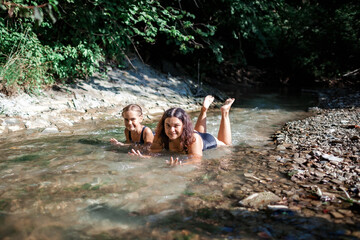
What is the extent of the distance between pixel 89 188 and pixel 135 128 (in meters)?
2.01

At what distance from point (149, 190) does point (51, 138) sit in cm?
308

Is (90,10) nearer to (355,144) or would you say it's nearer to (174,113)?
(174,113)

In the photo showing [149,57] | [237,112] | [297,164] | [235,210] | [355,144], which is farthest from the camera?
[149,57]

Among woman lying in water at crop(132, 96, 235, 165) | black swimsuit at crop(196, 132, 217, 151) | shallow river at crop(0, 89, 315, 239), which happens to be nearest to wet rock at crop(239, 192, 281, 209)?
shallow river at crop(0, 89, 315, 239)

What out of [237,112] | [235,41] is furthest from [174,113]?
[235,41]

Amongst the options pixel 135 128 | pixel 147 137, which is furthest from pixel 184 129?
pixel 135 128

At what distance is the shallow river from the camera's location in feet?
7.38

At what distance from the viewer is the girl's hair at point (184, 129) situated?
4055 millimetres

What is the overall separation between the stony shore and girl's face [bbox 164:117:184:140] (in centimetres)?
273

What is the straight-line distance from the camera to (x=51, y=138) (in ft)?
17.1

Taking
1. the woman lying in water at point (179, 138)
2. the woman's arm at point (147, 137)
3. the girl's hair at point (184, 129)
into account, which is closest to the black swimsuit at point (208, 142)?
the woman lying in water at point (179, 138)

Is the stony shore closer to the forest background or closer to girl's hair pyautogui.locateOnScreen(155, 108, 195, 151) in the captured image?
the forest background

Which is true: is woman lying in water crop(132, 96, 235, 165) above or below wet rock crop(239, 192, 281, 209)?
above

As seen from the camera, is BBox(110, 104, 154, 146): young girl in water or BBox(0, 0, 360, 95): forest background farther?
BBox(0, 0, 360, 95): forest background
